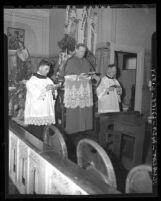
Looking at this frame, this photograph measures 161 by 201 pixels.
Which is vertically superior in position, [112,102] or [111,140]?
[112,102]

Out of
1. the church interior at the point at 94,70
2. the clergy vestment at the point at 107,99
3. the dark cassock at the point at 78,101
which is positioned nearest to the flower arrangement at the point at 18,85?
the church interior at the point at 94,70

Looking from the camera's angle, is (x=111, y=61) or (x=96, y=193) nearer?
(x=96, y=193)

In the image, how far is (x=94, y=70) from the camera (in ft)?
5.10

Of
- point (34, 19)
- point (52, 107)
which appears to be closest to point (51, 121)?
point (52, 107)

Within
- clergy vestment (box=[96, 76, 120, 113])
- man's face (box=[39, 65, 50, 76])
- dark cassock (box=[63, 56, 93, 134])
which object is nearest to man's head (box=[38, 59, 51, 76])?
man's face (box=[39, 65, 50, 76])

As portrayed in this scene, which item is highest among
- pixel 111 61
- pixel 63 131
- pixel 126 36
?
pixel 126 36

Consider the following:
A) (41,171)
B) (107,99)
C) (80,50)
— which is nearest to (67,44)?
(80,50)

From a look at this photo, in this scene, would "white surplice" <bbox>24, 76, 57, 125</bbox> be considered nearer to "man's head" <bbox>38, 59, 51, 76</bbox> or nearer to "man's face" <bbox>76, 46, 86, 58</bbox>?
"man's head" <bbox>38, 59, 51, 76</bbox>

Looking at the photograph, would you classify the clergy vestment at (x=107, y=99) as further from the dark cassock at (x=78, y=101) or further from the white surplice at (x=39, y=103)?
the white surplice at (x=39, y=103)

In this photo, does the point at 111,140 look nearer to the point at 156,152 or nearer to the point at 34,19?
the point at 156,152

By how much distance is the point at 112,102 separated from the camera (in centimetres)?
158

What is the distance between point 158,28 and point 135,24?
140 millimetres

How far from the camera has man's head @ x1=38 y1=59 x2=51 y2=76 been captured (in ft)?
5.06

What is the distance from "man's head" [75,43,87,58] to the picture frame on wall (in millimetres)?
328
